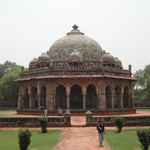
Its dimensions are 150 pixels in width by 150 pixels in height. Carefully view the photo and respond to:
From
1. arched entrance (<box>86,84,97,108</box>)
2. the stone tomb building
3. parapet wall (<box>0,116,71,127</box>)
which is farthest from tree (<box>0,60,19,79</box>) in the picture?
parapet wall (<box>0,116,71,127</box>)

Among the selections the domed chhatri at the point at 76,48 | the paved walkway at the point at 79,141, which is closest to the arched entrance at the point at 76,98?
the domed chhatri at the point at 76,48

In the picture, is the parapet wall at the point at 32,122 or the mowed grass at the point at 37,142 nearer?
the mowed grass at the point at 37,142

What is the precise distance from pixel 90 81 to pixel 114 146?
44.9ft

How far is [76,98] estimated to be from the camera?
2641 centimetres

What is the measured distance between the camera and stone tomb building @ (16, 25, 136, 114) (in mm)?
22984

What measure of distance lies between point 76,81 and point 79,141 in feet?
41.6

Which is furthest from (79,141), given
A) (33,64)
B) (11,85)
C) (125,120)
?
(11,85)

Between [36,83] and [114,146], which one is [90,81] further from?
[114,146]

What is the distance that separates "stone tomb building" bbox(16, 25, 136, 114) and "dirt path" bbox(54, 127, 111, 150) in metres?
9.40

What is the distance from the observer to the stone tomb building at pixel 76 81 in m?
23.0

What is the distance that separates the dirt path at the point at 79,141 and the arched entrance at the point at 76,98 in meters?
12.8

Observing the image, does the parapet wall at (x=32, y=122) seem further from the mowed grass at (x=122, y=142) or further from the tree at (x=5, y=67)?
the tree at (x=5, y=67)

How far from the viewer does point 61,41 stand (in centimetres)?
3077

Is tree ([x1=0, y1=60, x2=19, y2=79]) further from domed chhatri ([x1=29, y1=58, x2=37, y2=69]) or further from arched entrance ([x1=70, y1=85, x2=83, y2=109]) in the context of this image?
arched entrance ([x1=70, y1=85, x2=83, y2=109])
